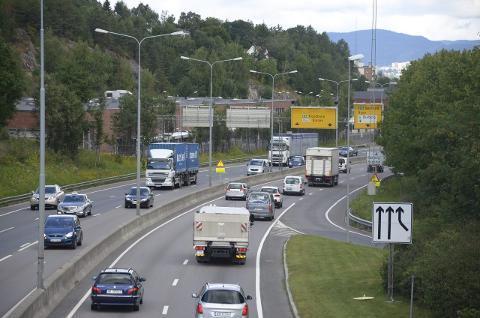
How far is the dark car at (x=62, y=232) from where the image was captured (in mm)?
42562

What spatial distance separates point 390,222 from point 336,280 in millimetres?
10803

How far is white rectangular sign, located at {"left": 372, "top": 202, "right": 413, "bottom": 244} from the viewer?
2573cm

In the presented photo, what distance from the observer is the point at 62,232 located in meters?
42.7

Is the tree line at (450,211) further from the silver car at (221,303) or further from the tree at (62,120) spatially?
the tree at (62,120)

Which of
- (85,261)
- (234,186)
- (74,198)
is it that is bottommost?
(85,261)

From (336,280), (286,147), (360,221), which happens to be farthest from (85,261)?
(286,147)

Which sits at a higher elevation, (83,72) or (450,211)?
(83,72)

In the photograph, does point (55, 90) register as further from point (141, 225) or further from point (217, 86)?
point (217, 86)

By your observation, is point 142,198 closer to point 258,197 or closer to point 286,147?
point 258,197

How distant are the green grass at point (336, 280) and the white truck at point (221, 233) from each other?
2446 millimetres

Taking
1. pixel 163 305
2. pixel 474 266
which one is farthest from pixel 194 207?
pixel 474 266

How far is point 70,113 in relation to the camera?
296ft

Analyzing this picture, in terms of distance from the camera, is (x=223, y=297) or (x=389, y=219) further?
(x=223, y=297)

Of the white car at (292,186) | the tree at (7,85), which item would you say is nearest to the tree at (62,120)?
the tree at (7,85)
